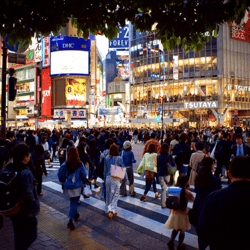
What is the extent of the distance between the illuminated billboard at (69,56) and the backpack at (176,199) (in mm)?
59652

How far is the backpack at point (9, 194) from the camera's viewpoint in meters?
3.56

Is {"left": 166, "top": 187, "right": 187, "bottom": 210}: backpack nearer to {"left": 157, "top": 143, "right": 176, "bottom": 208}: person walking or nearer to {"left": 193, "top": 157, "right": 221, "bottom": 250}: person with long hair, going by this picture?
{"left": 193, "top": 157, "right": 221, "bottom": 250}: person with long hair

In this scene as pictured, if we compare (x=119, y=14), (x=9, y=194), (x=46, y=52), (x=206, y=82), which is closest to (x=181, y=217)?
(x=9, y=194)

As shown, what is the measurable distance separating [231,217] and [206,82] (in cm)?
5538

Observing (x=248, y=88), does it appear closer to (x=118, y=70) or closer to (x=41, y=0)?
(x=41, y=0)

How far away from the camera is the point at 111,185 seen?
6938 mm

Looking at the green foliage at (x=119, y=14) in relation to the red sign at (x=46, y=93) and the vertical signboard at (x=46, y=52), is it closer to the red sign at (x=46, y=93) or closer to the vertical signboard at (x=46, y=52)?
the vertical signboard at (x=46, y=52)

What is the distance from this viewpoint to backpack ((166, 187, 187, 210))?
4598 mm

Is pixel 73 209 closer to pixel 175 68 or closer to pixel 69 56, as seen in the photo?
pixel 175 68

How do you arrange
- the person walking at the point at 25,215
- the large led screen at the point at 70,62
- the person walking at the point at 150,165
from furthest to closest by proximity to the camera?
the large led screen at the point at 70,62
the person walking at the point at 150,165
the person walking at the point at 25,215

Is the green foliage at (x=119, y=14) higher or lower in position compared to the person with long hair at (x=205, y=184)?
higher

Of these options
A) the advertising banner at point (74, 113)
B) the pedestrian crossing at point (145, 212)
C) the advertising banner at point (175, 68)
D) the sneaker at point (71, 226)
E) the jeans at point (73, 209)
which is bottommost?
the pedestrian crossing at point (145, 212)

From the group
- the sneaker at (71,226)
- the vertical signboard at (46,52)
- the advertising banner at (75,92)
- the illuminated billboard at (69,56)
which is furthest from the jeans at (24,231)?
the vertical signboard at (46,52)

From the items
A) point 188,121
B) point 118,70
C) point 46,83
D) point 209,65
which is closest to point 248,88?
point 209,65
